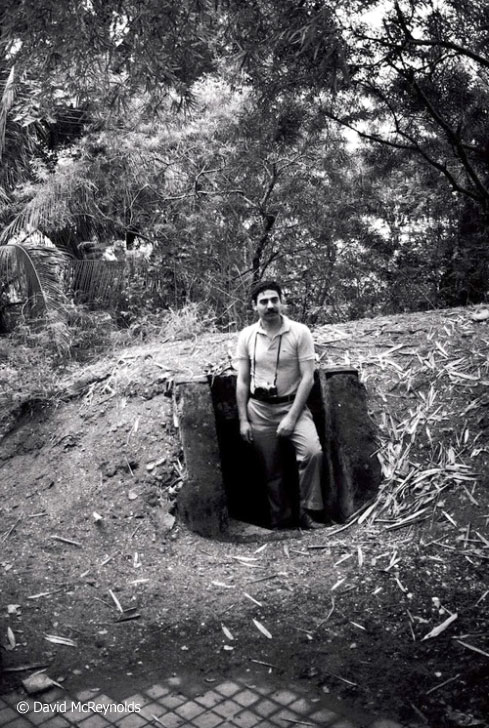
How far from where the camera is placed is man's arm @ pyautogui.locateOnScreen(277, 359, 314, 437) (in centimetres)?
509

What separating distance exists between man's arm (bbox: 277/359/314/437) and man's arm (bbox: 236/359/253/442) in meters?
0.33

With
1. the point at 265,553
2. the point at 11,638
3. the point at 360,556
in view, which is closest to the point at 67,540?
the point at 11,638

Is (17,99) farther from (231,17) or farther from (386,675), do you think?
(386,675)

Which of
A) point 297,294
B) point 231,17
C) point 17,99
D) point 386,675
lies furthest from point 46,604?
point 17,99

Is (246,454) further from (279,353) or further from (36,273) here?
(36,273)

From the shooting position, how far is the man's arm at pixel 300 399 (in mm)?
5086

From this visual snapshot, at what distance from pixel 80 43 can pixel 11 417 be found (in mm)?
3723

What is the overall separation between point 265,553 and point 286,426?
1.02 metres

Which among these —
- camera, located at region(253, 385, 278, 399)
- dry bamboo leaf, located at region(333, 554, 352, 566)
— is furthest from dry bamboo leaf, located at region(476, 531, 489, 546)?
camera, located at region(253, 385, 278, 399)

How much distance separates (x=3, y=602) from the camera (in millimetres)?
3982

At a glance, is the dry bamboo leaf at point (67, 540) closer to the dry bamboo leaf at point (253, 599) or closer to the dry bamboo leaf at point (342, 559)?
the dry bamboo leaf at point (253, 599)

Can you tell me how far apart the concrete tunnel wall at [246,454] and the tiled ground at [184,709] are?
1898 mm

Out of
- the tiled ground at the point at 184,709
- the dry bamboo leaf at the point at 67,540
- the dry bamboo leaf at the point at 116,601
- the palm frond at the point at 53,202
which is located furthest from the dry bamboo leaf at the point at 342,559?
the palm frond at the point at 53,202

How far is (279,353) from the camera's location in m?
5.19
